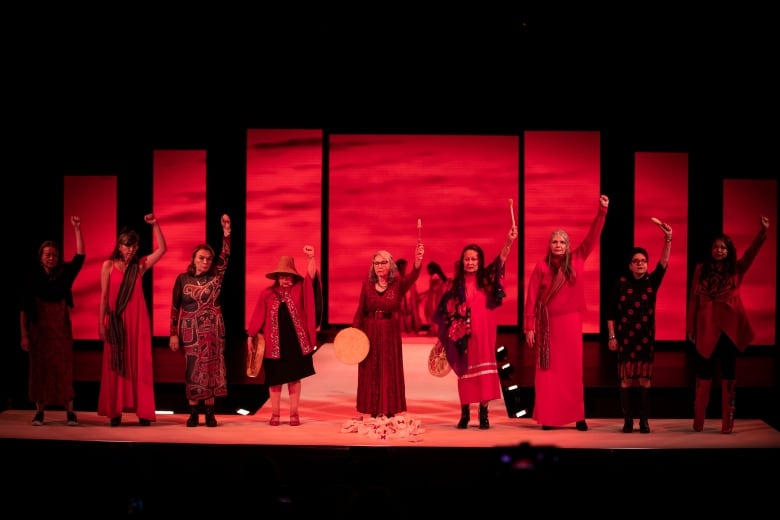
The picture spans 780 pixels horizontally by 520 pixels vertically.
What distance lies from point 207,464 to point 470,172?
784cm

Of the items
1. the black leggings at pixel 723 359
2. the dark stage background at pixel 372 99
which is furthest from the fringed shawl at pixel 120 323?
the black leggings at pixel 723 359

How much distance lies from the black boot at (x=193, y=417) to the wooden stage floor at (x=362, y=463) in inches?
2.5

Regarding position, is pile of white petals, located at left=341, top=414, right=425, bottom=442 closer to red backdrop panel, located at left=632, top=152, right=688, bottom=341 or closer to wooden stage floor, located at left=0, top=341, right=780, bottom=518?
wooden stage floor, located at left=0, top=341, right=780, bottom=518

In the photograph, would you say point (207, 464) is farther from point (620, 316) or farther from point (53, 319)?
point (620, 316)

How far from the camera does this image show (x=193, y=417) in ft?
21.0

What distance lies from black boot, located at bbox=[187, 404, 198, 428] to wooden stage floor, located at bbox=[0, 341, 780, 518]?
0.06m

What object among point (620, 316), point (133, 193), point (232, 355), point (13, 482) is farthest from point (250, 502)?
point (133, 193)

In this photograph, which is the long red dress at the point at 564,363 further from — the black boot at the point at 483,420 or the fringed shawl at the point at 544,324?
the black boot at the point at 483,420

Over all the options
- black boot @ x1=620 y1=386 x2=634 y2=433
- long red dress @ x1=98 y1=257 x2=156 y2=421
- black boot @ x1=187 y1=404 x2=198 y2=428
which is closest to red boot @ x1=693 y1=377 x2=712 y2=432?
black boot @ x1=620 y1=386 x2=634 y2=433

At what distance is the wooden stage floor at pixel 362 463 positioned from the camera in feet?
11.1

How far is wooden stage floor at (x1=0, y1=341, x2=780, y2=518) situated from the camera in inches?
133

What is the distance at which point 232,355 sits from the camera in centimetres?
1007

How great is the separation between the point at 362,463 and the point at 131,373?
3.45m

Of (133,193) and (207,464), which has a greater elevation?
(133,193)
